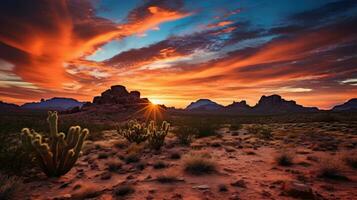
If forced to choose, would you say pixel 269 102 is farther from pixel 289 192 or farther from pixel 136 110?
pixel 289 192

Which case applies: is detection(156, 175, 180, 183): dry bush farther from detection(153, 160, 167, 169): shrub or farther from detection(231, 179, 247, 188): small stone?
detection(231, 179, 247, 188): small stone

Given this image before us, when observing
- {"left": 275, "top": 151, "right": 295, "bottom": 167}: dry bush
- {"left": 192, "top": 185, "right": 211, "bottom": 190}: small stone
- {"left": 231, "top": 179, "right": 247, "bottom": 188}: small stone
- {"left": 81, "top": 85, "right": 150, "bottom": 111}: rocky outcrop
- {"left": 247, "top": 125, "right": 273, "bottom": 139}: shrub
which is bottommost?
{"left": 192, "top": 185, "right": 211, "bottom": 190}: small stone

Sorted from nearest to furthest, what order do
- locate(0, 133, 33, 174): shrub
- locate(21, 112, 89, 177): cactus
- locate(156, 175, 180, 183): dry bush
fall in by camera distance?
locate(156, 175, 180, 183): dry bush, locate(21, 112, 89, 177): cactus, locate(0, 133, 33, 174): shrub

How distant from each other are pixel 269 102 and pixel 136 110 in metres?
147

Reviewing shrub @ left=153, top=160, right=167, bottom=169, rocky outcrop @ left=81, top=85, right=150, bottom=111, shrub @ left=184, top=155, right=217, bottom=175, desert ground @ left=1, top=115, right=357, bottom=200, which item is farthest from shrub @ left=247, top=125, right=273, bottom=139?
rocky outcrop @ left=81, top=85, right=150, bottom=111

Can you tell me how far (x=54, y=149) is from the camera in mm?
6684

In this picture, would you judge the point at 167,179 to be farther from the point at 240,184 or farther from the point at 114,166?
the point at 114,166

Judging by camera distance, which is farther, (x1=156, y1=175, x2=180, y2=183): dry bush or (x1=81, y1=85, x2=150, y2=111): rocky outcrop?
(x1=81, y1=85, x2=150, y2=111): rocky outcrop

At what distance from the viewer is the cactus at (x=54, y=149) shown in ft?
20.9

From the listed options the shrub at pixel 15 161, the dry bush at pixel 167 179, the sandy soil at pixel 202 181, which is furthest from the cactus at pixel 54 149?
the dry bush at pixel 167 179

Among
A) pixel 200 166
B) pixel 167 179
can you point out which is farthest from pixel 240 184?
pixel 167 179

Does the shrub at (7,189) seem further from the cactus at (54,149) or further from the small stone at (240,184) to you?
the small stone at (240,184)

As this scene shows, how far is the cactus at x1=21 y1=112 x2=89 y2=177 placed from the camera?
6.38 m

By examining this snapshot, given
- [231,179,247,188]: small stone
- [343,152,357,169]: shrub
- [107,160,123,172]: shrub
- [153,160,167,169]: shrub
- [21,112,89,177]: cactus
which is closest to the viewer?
[231,179,247,188]: small stone
